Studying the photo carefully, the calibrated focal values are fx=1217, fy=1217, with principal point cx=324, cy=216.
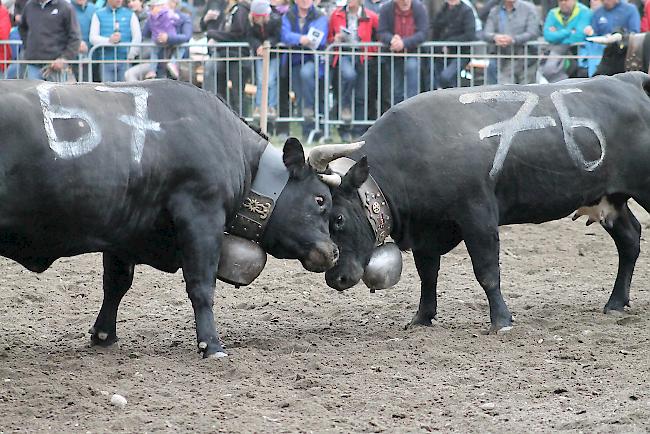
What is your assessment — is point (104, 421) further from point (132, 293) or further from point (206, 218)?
point (132, 293)

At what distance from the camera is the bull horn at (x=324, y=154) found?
7285 millimetres

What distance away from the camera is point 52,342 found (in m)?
7.58

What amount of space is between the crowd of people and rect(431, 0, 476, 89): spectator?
0.01 meters

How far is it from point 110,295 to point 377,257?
167 centimetres

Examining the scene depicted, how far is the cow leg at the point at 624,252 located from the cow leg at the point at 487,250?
1.06 m

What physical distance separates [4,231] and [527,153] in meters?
3.32

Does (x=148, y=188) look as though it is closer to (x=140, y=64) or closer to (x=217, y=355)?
(x=217, y=355)

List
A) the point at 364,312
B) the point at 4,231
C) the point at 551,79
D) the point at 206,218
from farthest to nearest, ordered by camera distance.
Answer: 1. the point at 551,79
2. the point at 364,312
3. the point at 206,218
4. the point at 4,231

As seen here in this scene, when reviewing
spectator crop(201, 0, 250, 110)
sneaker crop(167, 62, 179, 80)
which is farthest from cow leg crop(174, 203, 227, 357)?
sneaker crop(167, 62, 179, 80)

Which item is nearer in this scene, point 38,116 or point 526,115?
point 38,116

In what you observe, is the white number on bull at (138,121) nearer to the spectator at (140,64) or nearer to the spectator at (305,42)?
the spectator at (140,64)

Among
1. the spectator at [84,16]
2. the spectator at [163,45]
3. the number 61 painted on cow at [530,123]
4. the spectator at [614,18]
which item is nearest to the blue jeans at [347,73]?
the spectator at [163,45]

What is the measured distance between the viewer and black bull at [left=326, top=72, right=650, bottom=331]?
750cm

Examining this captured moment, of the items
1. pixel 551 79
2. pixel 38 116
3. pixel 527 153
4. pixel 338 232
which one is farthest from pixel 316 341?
pixel 551 79
